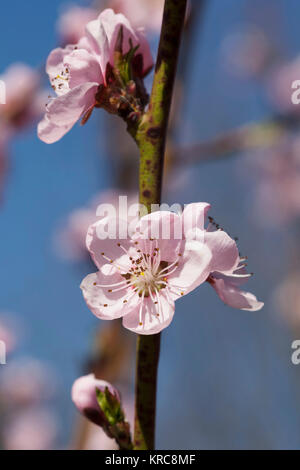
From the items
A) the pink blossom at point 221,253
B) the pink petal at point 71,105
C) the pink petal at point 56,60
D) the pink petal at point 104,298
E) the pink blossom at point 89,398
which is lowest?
the pink blossom at point 89,398

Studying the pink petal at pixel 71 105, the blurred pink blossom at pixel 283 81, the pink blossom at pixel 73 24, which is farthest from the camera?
the blurred pink blossom at pixel 283 81

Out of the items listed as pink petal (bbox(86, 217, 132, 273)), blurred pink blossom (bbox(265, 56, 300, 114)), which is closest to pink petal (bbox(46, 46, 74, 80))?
pink petal (bbox(86, 217, 132, 273))

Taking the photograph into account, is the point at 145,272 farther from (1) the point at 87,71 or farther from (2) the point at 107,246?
(1) the point at 87,71

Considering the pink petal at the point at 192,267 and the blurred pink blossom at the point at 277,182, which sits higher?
the blurred pink blossom at the point at 277,182

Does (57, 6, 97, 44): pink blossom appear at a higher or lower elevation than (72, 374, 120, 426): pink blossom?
higher

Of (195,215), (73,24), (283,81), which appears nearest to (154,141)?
(195,215)

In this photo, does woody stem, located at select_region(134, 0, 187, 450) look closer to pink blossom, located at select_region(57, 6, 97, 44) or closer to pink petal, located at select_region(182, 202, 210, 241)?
pink petal, located at select_region(182, 202, 210, 241)

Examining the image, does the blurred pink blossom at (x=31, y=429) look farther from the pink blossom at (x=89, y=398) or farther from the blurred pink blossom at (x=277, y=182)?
the pink blossom at (x=89, y=398)

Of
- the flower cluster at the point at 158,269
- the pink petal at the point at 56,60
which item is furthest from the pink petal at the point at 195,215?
the pink petal at the point at 56,60
